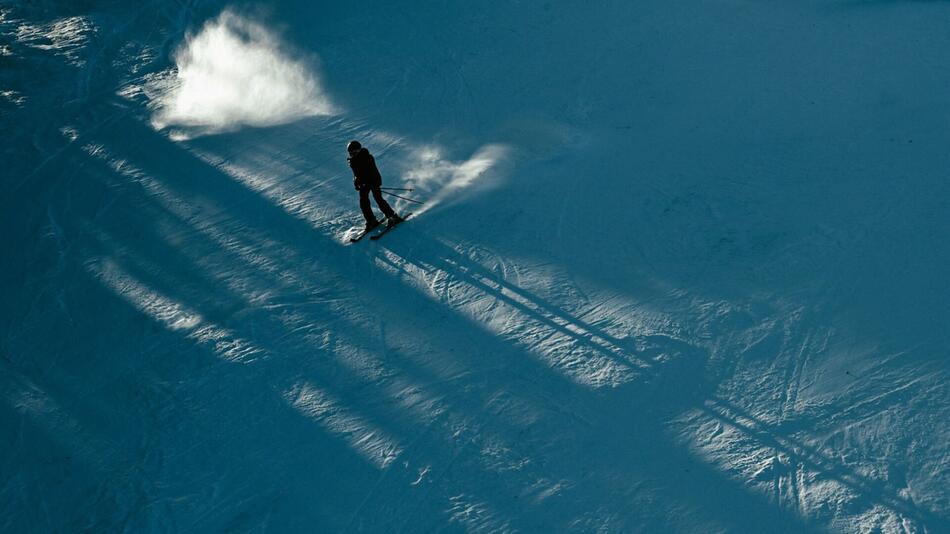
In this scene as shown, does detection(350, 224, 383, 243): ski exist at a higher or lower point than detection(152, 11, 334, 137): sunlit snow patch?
lower

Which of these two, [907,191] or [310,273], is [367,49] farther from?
[907,191]

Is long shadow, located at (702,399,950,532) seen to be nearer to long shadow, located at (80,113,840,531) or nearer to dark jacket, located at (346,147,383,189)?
long shadow, located at (80,113,840,531)

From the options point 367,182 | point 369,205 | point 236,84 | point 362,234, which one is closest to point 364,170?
point 367,182

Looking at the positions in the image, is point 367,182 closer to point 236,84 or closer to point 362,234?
point 362,234

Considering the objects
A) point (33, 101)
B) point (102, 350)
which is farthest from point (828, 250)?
point (33, 101)

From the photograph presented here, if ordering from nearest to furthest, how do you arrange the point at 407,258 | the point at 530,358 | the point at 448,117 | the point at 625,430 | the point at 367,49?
1. the point at 625,430
2. the point at 530,358
3. the point at 407,258
4. the point at 448,117
5. the point at 367,49

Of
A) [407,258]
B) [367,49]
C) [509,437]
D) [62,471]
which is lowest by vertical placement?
[62,471]

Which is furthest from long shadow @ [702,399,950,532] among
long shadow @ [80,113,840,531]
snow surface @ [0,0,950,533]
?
long shadow @ [80,113,840,531]
